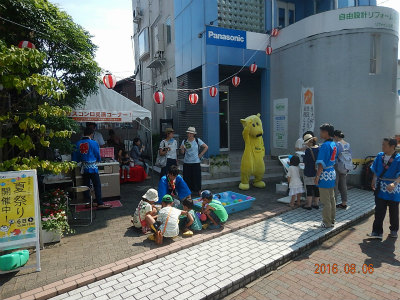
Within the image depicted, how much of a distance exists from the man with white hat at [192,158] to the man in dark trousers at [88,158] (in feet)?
7.47

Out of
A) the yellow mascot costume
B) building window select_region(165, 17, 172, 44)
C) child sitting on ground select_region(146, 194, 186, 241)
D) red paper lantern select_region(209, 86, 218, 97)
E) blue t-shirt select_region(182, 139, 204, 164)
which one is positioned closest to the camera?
child sitting on ground select_region(146, 194, 186, 241)

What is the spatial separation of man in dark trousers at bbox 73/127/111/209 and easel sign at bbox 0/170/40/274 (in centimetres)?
232

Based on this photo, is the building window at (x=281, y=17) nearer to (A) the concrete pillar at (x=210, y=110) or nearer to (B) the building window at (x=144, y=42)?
(A) the concrete pillar at (x=210, y=110)

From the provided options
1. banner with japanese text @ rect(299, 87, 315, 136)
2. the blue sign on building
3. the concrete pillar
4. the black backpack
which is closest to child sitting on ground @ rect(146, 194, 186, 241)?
the concrete pillar

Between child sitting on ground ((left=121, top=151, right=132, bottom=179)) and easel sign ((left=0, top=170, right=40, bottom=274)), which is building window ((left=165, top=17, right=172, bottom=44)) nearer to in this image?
child sitting on ground ((left=121, top=151, right=132, bottom=179))

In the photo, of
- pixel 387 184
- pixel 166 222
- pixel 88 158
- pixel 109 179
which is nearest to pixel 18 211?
pixel 166 222

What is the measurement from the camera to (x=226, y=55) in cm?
1047

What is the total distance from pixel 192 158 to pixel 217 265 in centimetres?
369

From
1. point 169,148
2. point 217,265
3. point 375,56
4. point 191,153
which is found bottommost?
point 217,265

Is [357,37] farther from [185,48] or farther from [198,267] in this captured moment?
[198,267]

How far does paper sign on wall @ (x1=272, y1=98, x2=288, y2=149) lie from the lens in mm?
10656

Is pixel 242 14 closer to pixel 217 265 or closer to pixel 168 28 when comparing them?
pixel 168 28

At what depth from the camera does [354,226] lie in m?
5.96

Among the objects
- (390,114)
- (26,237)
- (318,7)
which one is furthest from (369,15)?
(26,237)
